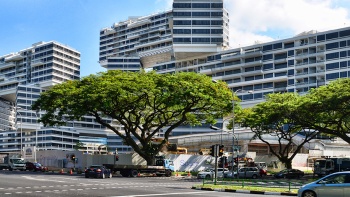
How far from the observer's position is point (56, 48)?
655 feet

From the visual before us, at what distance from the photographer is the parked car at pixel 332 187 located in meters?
22.3

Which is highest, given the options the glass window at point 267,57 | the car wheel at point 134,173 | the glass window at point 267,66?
the glass window at point 267,57

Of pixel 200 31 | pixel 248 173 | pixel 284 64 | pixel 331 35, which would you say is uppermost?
pixel 200 31

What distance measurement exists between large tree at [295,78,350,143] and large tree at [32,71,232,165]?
9.96 m

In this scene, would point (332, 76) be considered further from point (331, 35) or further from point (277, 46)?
point (277, 46)

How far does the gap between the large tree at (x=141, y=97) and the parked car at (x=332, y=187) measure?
3540 centimetres

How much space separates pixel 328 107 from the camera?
52.9 m

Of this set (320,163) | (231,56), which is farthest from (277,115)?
(231,56)

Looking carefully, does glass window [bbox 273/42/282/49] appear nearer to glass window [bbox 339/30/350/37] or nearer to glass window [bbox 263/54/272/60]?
glass window [bbox 263/54/272/60]

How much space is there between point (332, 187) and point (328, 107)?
104 ft

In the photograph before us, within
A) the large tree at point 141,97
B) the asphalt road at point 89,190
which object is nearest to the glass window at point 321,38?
the large tree at point 141,97

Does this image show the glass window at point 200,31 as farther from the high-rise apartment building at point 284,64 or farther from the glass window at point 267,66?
the glass window at point 267,66

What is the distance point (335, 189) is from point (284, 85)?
111m

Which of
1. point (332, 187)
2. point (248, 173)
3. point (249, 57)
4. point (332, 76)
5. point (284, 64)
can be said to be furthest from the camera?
point (249, 57)
